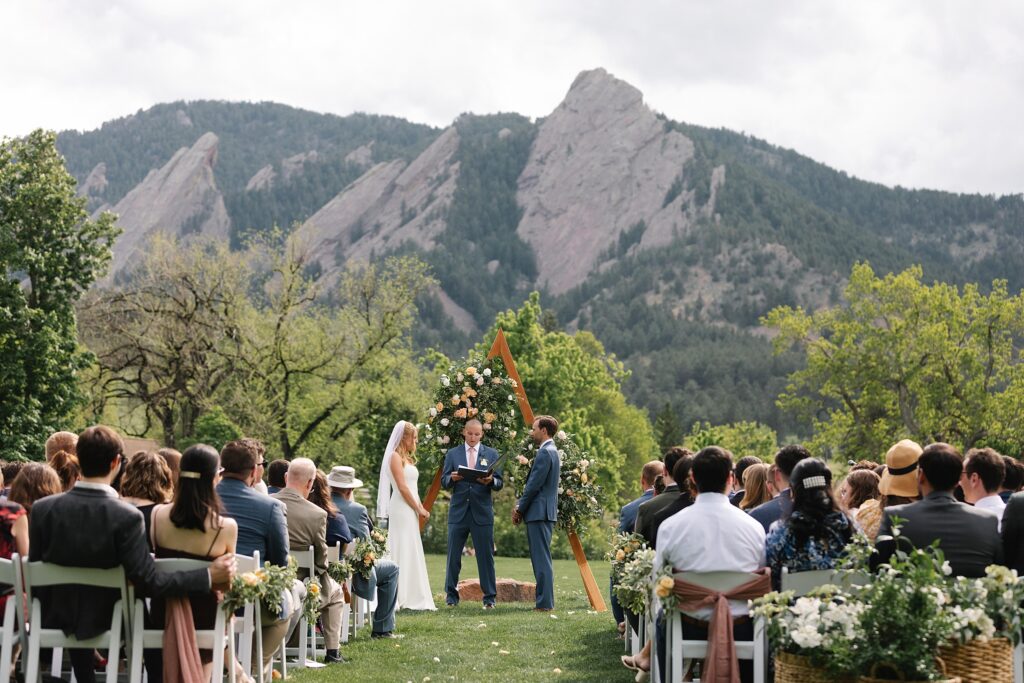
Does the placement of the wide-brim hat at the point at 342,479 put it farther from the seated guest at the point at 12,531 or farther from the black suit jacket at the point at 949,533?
the black suit jacket at the point at 949,533

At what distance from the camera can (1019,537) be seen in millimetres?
6641

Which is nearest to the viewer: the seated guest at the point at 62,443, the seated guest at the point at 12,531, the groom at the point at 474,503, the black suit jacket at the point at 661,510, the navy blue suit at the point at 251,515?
the seated guest at the point at 12,531

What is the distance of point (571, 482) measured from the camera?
13.9m

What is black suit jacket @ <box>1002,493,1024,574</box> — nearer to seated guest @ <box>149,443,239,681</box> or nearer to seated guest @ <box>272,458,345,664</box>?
seated guest @ <box>149,443,239,681</box>

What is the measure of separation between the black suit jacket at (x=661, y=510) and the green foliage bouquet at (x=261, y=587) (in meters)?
2.84

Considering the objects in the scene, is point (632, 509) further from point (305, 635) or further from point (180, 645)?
point (180, 645)

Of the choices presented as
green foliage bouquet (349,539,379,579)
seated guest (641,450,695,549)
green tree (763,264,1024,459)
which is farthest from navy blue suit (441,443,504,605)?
green tree (763,264,1024,459)

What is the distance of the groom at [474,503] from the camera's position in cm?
1363

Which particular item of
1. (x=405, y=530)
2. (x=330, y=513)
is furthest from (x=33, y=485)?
(x=405, y=530)

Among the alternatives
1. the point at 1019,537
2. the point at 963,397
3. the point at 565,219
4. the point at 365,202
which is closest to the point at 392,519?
the point at 1019,537

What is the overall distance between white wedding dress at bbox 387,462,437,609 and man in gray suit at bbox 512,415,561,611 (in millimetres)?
1294

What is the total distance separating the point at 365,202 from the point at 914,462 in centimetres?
18254

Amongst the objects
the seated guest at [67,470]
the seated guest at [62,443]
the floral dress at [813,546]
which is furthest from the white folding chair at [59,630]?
the floral dress at [813,546]

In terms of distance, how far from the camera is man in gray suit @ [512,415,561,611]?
42.3ft
